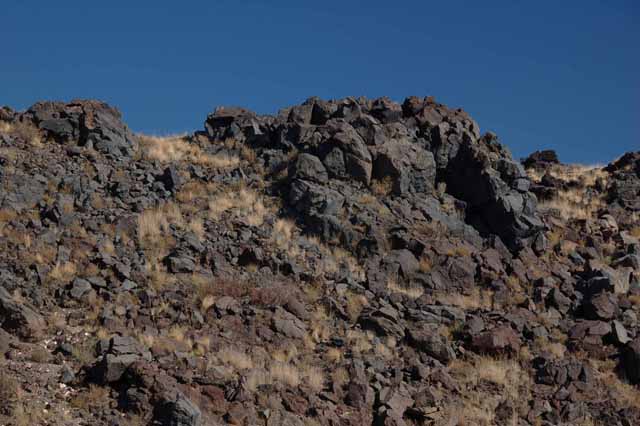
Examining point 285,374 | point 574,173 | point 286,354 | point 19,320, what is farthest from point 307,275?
point 574,173

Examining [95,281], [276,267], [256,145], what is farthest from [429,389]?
[256,145]

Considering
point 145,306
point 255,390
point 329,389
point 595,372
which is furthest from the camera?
point 595,372

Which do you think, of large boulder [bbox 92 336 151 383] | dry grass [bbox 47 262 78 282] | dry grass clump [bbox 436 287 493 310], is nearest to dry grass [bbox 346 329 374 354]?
dry grass clump [bbox 436 287 493 310]

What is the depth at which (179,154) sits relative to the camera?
1043 inches

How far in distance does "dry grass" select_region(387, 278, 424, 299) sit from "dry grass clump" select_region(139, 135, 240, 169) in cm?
859

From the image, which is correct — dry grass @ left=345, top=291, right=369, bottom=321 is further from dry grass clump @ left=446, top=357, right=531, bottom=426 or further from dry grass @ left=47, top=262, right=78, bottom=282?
dry grass @ left=47, top=262, right=78, bottom=282

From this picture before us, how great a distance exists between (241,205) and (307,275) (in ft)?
15.0

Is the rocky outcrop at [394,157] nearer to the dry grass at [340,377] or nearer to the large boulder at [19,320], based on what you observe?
the dry grass at [340,377]

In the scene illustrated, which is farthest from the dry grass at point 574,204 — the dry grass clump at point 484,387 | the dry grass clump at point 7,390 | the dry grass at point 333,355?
the dry grass clump at point 7,390

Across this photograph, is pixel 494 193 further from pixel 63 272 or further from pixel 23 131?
pixel 23 131

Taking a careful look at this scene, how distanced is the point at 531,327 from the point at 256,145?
13.1m

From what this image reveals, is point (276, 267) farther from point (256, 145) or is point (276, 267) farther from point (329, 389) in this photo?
point (256, 145)

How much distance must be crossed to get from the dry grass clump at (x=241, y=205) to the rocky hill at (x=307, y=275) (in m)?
0.09

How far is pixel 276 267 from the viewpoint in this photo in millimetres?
19672
